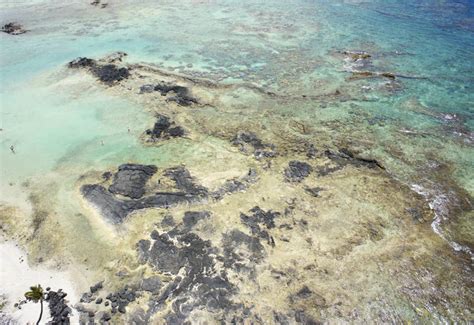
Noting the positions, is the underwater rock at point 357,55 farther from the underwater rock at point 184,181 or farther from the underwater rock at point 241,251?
the underwater rock at point 241,251

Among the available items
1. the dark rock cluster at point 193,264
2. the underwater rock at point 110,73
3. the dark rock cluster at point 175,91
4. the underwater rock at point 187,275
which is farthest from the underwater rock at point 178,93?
the underwater rock at point 187,275

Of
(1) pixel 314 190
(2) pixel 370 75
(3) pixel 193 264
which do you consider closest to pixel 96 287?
(3) pixel 193 264

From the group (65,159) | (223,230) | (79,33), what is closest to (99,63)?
(79,33)

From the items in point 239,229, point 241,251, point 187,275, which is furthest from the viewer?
point 239,229

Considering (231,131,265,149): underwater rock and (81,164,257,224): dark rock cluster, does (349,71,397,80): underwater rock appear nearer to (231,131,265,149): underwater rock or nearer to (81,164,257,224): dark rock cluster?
(231,131,265,149): underwater rock

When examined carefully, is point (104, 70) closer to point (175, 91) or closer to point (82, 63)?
point (82, 63)

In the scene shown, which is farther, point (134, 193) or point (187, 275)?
point (134, 193)

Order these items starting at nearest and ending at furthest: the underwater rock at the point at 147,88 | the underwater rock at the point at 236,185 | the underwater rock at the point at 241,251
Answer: the underwater rock at the point at 241,251 < the underwater rock at the point at 236,185 < the underwater rock at the point at 147,88
